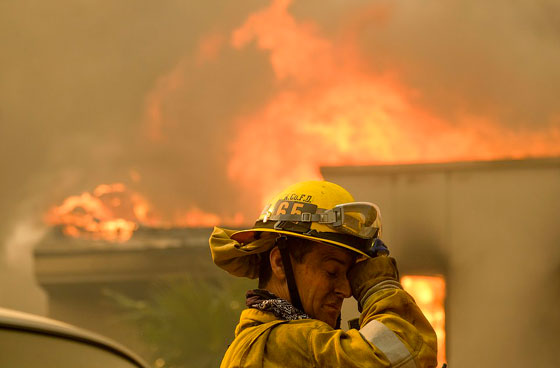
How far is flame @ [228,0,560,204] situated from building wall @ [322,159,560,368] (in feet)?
49.2

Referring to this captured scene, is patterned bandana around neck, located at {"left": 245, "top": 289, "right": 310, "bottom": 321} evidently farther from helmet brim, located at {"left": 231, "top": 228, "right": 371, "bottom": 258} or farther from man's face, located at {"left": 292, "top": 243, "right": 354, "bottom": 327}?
helmet brim, located at {"left": 231, "top": 228, "right": 371, "bottom": 258}

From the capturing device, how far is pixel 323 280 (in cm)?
267

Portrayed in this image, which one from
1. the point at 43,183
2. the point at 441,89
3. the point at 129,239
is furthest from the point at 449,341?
the point at 43,183

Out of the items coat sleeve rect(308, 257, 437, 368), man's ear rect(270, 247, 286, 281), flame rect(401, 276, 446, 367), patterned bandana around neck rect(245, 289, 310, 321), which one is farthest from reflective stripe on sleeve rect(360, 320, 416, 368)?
flame rect(401, 276, 446, 367)

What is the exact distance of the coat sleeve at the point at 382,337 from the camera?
229cm

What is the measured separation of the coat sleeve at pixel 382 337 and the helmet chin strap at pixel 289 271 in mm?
207

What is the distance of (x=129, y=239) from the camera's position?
46.2 meters

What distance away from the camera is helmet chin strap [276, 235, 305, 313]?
266cm

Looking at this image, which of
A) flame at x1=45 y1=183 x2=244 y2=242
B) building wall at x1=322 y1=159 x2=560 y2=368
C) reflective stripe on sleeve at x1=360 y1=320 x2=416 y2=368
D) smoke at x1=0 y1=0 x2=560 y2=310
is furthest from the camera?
flame at x1=45 y1=183 x2=244 y2=242

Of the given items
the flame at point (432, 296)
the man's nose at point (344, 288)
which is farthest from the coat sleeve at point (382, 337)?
the flame at point (432, 296)

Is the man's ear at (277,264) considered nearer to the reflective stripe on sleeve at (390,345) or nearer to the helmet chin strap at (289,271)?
the helmet chin strap at (289,271)

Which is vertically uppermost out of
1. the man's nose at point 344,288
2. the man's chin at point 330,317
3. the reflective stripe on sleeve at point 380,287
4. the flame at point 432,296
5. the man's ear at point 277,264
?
the flame at point 432,296

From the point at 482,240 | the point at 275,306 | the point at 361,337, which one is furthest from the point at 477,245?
the point at 361,337

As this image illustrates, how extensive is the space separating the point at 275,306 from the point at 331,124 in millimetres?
47057
